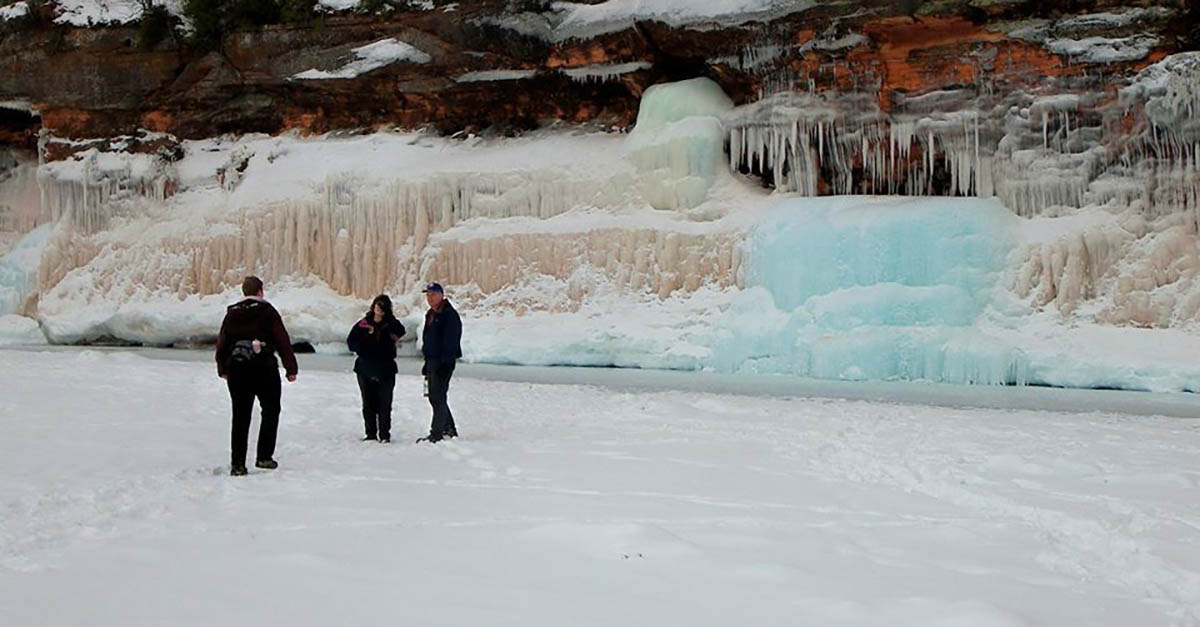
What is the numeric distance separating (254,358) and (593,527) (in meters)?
3.20

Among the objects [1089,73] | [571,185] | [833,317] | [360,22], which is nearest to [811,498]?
[833,317]

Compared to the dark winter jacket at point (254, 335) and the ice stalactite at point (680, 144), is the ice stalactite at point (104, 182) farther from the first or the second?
the dark winter jacket at point (254, 335)

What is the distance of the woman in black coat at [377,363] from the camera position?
307 inches

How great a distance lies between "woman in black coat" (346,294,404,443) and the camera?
7809 mm

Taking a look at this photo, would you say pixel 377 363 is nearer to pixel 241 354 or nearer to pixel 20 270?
pixel 241 354

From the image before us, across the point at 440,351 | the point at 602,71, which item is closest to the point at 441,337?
the point at 440,351

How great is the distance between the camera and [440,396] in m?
7.63

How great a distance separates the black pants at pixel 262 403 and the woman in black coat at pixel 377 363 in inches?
60.2

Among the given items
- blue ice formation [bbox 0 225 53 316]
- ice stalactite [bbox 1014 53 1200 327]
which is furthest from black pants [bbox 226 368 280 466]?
blue ice formation [bbox 0 225 53 316]

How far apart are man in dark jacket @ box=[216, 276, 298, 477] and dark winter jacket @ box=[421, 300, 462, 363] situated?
1.66 m

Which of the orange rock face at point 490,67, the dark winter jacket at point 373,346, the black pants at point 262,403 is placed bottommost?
the black pants at point 262,403

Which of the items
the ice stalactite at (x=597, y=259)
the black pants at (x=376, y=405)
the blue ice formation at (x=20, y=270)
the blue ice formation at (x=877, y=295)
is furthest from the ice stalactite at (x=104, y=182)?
the black pants at (x=376, y=405)

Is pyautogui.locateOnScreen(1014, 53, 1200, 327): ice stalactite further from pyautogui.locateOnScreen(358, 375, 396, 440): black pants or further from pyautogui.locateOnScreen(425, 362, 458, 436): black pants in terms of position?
pyautogui.locateOnScreen(358, 375, 396, 440): black pants

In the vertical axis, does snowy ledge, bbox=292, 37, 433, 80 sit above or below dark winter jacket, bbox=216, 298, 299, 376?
above
